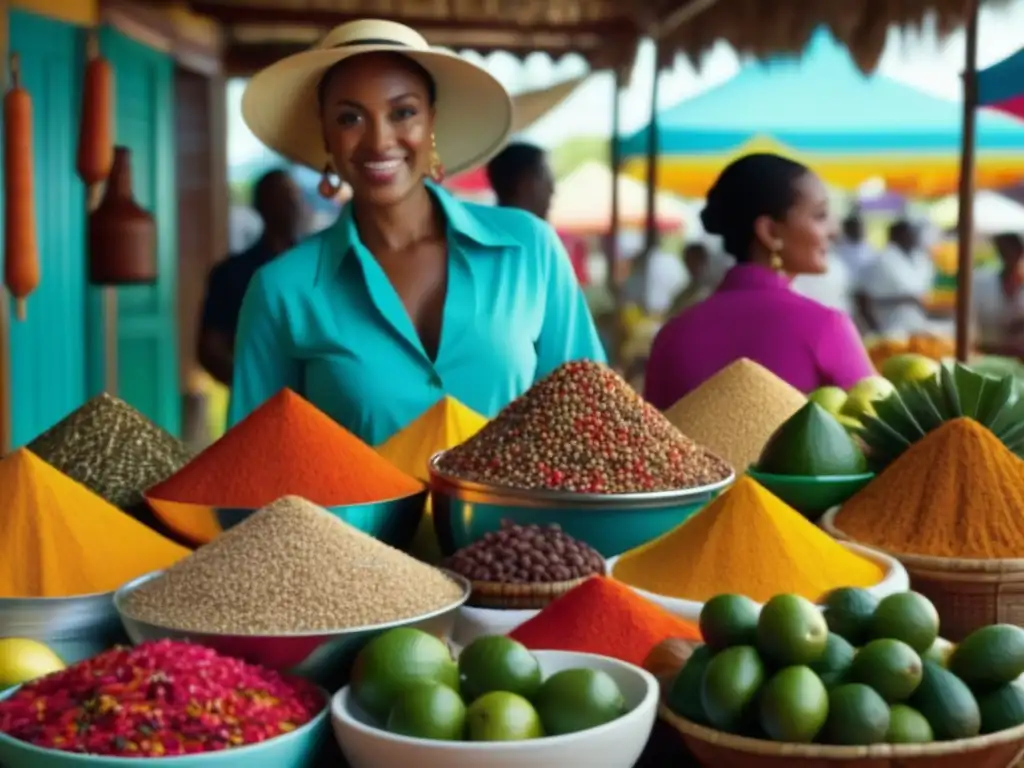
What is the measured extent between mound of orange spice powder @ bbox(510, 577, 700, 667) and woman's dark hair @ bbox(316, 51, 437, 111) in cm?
120

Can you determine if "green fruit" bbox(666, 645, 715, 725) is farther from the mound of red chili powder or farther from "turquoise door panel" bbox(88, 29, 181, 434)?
"turquoise door panel" bbox(88, 29, 181, 434)

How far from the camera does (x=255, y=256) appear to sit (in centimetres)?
421

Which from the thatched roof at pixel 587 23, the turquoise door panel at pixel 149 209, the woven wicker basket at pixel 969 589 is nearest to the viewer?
the woven wicker basket at pixel 969 589

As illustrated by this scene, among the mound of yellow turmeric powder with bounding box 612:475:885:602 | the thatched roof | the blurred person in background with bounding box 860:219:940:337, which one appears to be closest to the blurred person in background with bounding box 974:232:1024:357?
the blurred person in background with bounding box 860:219:940:337

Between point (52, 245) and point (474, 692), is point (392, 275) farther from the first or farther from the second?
point (52, 245)

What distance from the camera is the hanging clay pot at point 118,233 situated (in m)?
3.25

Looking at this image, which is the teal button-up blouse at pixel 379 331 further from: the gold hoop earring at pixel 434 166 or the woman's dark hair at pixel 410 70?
the woman's dark hair at pixel 410 70

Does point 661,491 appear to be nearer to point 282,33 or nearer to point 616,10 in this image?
point 616,10

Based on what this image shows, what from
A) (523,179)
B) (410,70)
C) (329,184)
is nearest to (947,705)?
(410,70)

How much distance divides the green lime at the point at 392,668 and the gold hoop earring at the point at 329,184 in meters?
1.33

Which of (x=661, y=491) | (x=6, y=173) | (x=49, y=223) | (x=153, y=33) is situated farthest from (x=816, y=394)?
(x=153, y=33)

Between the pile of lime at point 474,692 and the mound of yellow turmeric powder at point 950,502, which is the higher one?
the mound of yellow turmeric powder at point 950,502

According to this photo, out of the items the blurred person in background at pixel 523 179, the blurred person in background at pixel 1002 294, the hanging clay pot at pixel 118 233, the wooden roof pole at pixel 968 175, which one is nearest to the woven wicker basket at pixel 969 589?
the wooden roof pole at pixel 968 175

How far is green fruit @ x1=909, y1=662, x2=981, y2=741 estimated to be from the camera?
105cm
